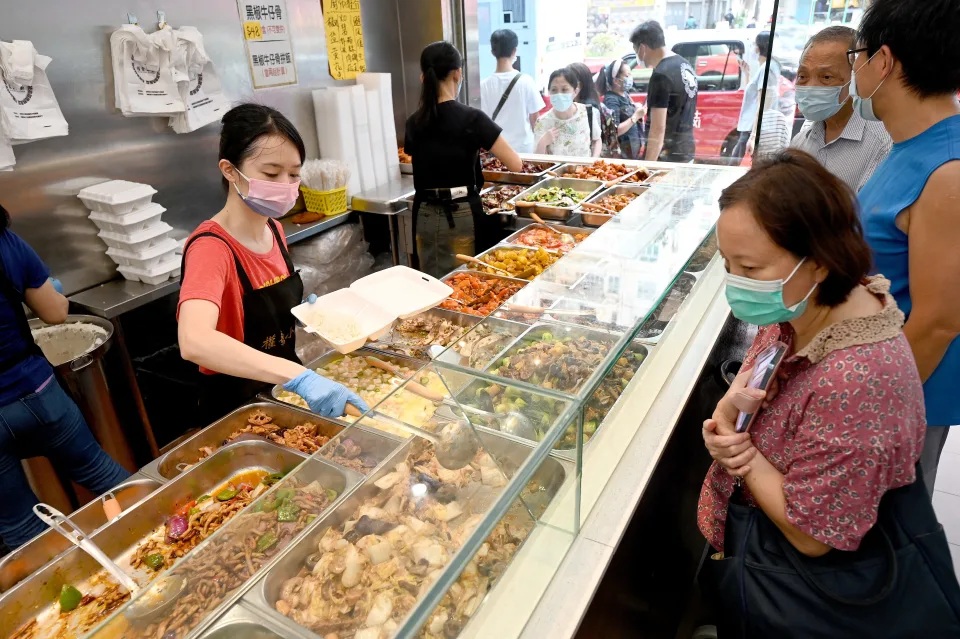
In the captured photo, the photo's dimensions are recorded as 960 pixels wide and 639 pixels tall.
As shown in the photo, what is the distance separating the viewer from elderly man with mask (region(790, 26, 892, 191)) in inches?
96.7

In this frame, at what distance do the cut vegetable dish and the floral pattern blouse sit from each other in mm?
1560

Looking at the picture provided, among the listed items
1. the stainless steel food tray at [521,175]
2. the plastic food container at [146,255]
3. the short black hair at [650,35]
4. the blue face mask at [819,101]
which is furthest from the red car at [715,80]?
the plastic food container at [146,255]

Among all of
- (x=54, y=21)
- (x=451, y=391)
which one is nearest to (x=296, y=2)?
(x=54, y=21)

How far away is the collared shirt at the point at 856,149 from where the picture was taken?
2545 millimetres

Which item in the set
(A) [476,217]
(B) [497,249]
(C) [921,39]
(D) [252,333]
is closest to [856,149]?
(C) [921,39]

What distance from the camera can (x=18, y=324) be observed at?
2256mm

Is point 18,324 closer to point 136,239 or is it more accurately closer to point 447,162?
point 136,239

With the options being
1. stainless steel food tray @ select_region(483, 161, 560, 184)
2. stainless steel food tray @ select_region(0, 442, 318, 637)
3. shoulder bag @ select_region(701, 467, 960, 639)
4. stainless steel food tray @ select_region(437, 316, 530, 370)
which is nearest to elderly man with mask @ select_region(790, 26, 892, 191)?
stainless steel food tray @ select_region(437, 316, 530, 370)

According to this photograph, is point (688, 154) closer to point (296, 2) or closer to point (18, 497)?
point (296, 2)

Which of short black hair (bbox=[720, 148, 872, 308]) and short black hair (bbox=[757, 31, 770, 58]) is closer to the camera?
short black hair (bbox=[720, 148, 872, 308])

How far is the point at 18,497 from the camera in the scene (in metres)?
2.33

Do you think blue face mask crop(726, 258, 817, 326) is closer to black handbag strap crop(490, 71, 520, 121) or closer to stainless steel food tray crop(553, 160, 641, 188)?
stainless steel food tray crop(553, 160, 641, 188)

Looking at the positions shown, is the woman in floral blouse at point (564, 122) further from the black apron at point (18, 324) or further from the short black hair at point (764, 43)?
the black apron at point (18, 324)

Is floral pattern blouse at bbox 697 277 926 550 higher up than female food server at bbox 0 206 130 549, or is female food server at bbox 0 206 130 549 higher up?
floral pattern blouse at bbox 697 277 926 550
